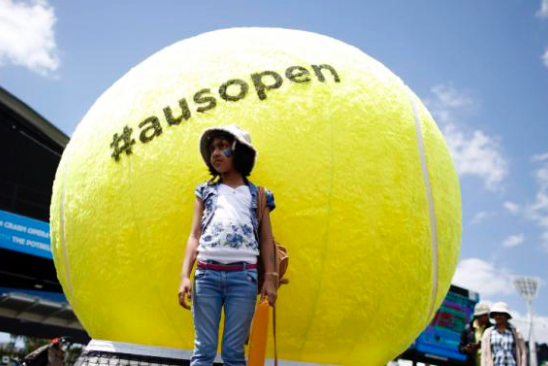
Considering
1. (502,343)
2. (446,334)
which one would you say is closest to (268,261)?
(502,343)

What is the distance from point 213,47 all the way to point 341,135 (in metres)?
0.89

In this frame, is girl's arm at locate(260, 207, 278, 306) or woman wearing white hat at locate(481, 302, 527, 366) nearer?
girl's arm at locate(260, 207, 278, 306)

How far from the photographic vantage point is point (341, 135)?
2.56m

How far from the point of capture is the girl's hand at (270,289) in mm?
2051

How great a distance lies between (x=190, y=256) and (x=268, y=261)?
0.31 meters

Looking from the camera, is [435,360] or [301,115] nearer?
[301,115]

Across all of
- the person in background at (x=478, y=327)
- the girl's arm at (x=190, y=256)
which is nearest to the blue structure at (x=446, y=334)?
the person in background at (x=478, y=327)

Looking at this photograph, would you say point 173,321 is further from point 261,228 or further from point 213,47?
point 213,47

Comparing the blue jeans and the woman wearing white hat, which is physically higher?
the woman wearing white hat

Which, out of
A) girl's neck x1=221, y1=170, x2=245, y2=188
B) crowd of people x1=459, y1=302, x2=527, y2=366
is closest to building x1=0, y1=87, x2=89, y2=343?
crowd of people x1=459, y1=302, x2=527, y2=366

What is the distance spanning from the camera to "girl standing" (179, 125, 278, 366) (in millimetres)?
2035

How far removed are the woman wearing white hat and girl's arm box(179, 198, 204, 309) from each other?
3.34 metres

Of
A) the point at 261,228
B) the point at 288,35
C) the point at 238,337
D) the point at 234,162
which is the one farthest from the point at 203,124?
the point at 238,337

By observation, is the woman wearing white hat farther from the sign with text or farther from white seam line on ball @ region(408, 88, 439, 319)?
the sign with text
